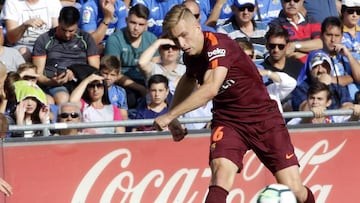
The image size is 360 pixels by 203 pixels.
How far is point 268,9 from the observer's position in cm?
1354

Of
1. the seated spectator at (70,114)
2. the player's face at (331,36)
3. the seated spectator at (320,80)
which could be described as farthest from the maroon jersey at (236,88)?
the player's face at (331,36)

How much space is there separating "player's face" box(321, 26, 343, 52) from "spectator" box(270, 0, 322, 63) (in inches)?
9.8

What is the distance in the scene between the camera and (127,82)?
39.1 ft

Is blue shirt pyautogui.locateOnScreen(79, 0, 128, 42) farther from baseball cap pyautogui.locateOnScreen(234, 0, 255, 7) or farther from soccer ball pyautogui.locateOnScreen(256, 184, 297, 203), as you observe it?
soccer ball pyautogui.locateOnScreen(256, 184, 297, 203)

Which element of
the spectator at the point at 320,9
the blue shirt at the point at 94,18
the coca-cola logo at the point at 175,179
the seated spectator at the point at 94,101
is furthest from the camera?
the spectator at the point at 320,9

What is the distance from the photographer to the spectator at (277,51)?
12.2 meters

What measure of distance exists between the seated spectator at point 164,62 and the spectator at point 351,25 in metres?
2.45

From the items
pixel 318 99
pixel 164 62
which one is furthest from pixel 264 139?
pixel 164 62

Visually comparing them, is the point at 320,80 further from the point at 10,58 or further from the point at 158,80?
the point at 10,58

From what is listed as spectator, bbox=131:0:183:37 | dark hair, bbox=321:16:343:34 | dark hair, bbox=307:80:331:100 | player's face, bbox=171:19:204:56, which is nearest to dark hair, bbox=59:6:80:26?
spectator, bbox=131:0:183:37

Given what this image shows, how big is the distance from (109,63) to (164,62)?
77cm

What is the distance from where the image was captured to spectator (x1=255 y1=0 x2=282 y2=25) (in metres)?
13.5

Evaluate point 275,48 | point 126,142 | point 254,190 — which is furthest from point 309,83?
point 126,142

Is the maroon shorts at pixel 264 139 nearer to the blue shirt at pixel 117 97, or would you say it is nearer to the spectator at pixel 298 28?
the blue shirt at pixel 117 97
